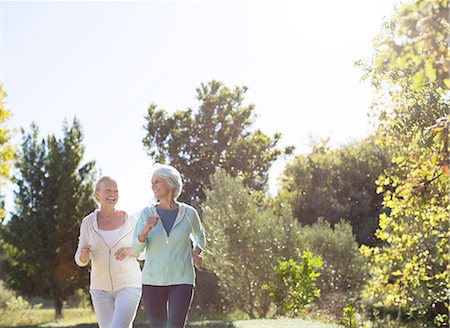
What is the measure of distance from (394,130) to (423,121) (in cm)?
104

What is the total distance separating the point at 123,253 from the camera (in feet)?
21.3

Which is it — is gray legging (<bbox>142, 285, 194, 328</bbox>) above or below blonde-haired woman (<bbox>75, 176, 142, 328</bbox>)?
below

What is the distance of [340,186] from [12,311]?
1615 centimetres

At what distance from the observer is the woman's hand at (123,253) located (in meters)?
6.46

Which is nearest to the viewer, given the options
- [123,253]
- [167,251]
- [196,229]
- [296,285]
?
[167,251]

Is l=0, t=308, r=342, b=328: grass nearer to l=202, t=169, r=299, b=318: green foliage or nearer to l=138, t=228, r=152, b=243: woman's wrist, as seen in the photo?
l=202, t=169, r=299, b=318: green foliage

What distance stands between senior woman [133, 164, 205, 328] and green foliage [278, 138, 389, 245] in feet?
81.3

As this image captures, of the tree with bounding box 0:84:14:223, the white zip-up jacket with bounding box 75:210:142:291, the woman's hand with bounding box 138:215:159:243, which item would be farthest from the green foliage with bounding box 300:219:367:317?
the woman's hand with bounding box 138:215:159:243

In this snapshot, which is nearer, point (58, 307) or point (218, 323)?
point (218, 323)

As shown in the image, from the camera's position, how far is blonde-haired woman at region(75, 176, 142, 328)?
6481mm

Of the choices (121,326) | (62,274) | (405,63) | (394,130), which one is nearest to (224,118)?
(62,274)

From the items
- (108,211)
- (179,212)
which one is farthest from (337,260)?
(179,212)

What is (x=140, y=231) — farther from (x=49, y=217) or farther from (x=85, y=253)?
(x=49, y=217)

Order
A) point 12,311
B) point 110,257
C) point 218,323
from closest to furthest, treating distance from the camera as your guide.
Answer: point 110,257
point 218,323
point 12,311
